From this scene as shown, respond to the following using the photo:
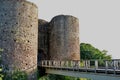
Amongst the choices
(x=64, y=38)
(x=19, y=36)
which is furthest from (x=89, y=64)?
(x=64, y=38)

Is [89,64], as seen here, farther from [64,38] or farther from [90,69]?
[64,38]

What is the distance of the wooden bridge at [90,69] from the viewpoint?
566 inches

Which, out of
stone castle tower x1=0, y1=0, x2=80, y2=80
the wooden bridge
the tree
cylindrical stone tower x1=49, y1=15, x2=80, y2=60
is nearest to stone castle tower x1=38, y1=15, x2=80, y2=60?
cylindrical stone tower x1=49, y1=15, x2=80, y2=60

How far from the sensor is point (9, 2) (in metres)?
22.2

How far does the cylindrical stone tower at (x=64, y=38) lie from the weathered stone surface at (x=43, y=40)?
77 cm

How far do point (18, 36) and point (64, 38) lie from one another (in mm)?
7479

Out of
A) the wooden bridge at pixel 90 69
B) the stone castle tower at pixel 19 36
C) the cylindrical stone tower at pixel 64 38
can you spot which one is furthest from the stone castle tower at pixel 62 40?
the stone castle tower at pixel 19 36

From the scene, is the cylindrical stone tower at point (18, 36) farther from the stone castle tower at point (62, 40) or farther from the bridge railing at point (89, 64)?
the stone castle tower at point (62, 40)

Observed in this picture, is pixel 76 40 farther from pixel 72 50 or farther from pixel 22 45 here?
pixel 22 45

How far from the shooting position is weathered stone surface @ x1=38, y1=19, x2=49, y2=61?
29984mm

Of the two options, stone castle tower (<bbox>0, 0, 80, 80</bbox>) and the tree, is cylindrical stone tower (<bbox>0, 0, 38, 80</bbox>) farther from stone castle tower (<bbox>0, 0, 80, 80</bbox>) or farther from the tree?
the tree

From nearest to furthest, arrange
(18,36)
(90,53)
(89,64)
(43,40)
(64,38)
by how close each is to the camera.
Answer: (89,64), (18,36), (64,38), (43,40), (90,53)

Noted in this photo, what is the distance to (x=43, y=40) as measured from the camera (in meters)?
30.3

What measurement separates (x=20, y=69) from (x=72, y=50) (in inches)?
313
